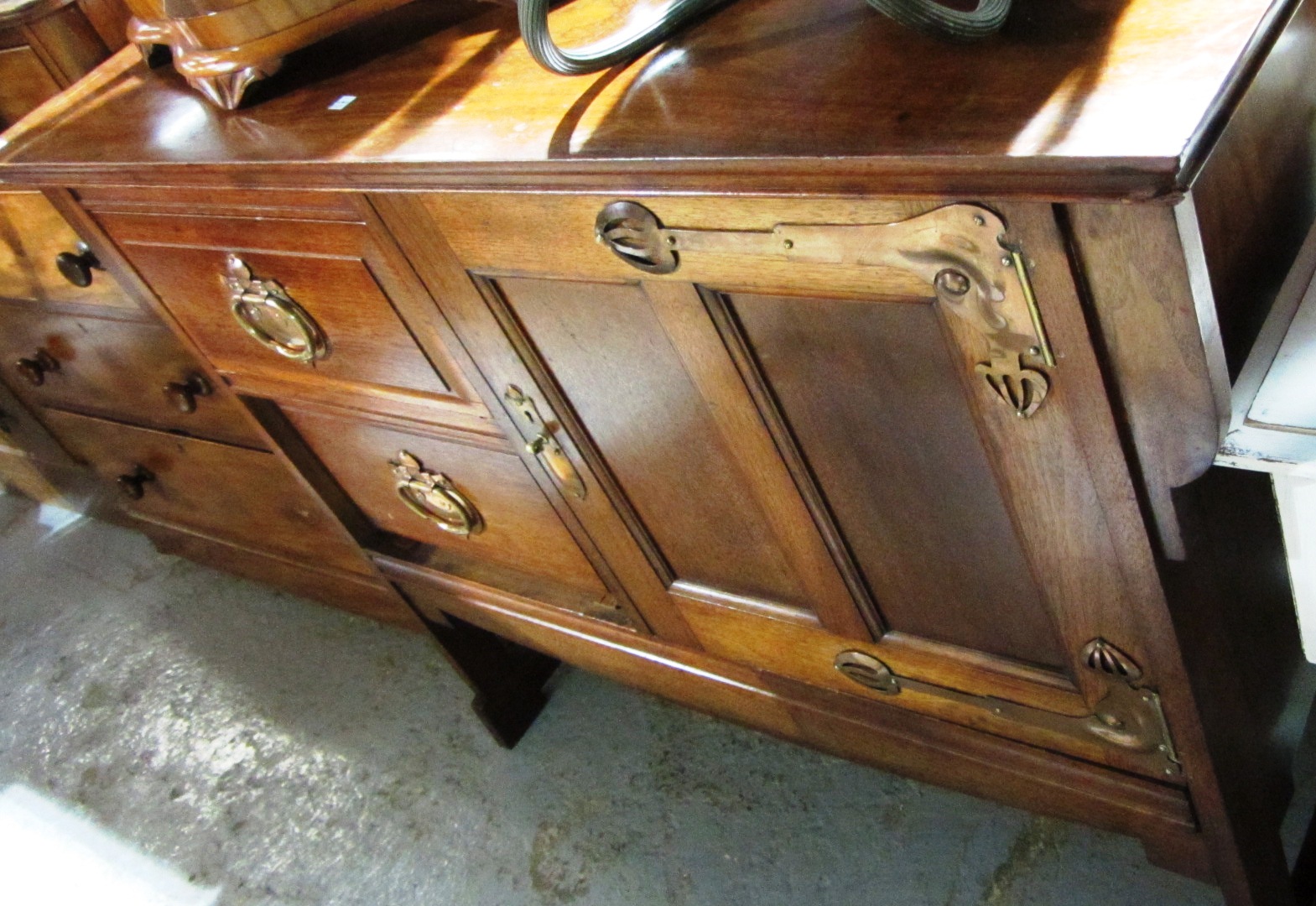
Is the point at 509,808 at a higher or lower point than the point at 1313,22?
lower

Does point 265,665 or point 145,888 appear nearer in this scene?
point 145,888

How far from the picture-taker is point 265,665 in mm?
1723

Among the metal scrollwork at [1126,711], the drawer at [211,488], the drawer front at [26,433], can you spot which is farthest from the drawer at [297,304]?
the drawer front at [26,433]

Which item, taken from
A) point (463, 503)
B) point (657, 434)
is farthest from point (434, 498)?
point (657, 434)

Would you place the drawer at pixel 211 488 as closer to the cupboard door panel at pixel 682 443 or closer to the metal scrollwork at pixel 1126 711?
the cupboard door panel at pixel 682 443

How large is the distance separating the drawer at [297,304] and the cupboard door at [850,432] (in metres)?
0.08

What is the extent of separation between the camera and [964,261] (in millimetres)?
524

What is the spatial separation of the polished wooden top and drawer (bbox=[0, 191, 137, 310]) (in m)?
0.29

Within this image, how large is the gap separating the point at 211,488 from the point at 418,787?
1.66ft

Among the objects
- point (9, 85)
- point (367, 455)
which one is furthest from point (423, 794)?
point (9, 85)

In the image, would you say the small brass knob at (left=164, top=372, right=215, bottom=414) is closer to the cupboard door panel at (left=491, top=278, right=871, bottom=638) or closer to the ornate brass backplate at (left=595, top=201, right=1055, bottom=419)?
the cupboard door panel at (left=491, top=278, right=871, bottom=638)

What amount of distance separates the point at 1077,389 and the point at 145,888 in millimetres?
1393

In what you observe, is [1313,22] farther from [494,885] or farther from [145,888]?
[145,888]

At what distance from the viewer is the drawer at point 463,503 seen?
1025mm
